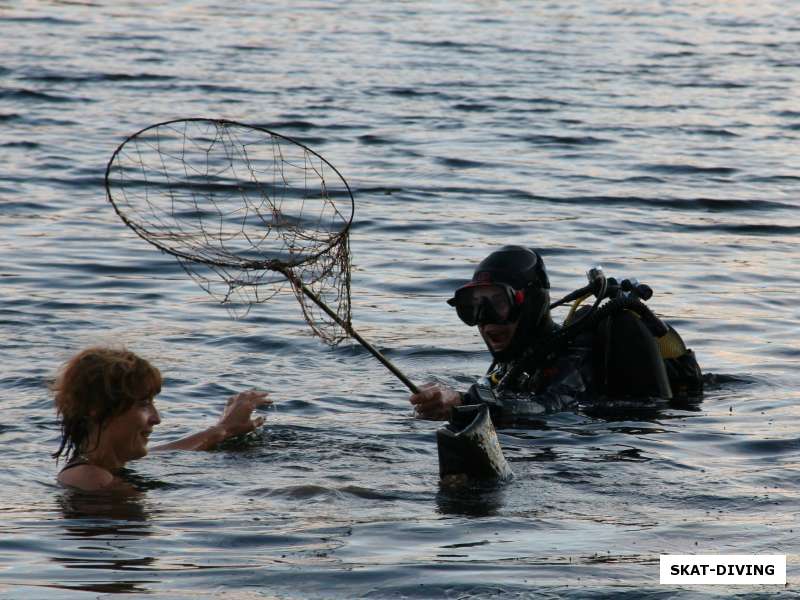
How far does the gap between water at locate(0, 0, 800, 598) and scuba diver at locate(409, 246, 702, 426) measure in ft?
0.80

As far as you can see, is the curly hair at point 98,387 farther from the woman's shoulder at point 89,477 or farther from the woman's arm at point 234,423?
the woman's arm at point 234,423

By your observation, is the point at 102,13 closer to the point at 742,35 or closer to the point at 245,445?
the point at 742,35

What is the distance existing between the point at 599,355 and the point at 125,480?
320cm

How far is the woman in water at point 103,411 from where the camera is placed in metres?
7.55

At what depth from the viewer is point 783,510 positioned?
7762mm

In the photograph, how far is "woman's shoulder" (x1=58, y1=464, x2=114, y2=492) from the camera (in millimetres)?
7793

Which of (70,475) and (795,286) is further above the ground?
(70,475)

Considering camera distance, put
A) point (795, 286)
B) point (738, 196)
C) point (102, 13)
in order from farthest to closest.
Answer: point (102, 13) → point (738, 196) → point (795, 286)

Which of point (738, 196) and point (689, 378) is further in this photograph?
point (738, 196)

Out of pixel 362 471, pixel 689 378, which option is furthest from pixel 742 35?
pixel 362 471

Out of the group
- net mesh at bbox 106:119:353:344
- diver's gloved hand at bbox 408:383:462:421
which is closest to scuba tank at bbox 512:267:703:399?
diver's gloved hand at bbox 408:383:462:421

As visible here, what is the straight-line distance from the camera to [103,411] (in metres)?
7.60

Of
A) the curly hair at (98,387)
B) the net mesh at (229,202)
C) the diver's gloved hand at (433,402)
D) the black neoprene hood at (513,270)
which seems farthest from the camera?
the net mesh at (229,202)

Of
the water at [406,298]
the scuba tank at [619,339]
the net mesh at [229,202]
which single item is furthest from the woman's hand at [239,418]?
the net mesh at [229,202]
